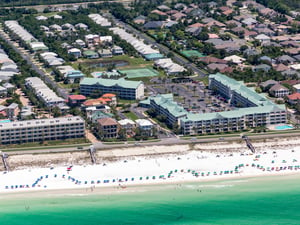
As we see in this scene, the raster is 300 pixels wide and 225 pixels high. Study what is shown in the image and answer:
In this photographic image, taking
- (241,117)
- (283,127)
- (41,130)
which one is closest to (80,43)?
(41,130)

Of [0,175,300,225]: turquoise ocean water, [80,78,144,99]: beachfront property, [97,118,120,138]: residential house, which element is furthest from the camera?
[80,78,144,99]: beachfront property

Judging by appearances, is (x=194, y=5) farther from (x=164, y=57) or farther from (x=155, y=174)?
(x=155, y=174)

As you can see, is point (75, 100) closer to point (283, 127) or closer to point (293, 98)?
point (283, 127)

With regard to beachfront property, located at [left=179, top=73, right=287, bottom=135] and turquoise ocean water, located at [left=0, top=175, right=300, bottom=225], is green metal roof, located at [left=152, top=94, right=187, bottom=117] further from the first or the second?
turquoise ocean water, located at [left=0, top=175, right=300, bottom=225]

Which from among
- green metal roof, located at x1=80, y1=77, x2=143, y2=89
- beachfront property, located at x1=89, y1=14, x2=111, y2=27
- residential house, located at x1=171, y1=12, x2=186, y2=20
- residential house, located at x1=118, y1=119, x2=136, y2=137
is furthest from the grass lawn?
residential house, located at x1=171, y1=12, x2=186, y2=20

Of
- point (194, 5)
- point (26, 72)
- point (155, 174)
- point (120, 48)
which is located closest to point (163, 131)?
point (155, 174)

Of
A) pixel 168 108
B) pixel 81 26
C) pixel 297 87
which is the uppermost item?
pixel 168 108
